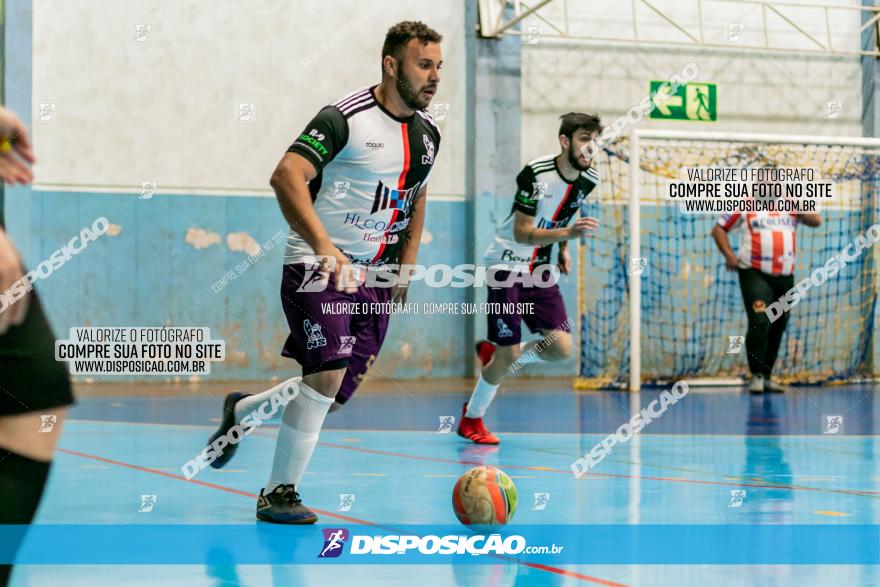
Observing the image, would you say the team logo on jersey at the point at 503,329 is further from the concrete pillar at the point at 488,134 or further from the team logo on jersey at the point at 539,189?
the concrete pillar at the point at 488,134

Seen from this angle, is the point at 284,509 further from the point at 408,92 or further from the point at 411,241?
the point at 408,92

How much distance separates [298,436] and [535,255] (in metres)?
3.60

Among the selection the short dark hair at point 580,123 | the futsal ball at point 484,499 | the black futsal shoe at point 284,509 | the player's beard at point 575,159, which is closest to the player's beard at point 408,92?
the futsal ball at point 484,499

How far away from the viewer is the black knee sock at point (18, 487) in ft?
7.15

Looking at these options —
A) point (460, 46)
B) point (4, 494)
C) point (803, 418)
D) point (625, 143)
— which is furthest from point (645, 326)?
point (4, 494)

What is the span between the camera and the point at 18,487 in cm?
219

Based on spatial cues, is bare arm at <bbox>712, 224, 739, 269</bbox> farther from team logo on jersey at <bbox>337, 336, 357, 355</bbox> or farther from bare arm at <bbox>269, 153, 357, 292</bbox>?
bare arm at <bbox>269, 153, 357, 292</bbox>

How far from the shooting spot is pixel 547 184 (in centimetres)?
767

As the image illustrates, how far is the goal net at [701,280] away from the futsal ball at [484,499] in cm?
862

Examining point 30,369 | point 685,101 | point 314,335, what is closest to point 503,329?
point 314,335

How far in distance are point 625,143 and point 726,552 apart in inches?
391

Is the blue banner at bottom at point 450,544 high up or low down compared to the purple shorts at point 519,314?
down

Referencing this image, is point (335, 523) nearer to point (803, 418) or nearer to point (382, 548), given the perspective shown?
point (382, 548)

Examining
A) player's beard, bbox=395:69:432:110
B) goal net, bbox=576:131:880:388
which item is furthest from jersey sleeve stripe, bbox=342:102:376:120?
goal net, bbox=576:131:880:388
